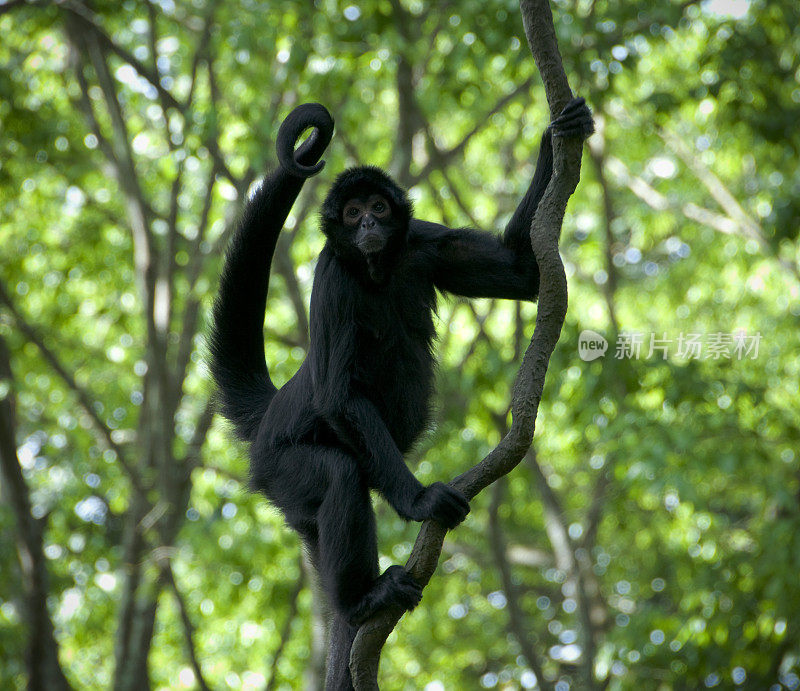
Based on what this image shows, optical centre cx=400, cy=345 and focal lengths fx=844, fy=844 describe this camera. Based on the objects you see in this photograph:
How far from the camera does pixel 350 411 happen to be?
4656 millimetres

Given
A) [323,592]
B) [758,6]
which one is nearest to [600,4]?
[758,6]

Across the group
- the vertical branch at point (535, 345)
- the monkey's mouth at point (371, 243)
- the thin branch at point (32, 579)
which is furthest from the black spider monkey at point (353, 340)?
the thin branch at point (32, 579)

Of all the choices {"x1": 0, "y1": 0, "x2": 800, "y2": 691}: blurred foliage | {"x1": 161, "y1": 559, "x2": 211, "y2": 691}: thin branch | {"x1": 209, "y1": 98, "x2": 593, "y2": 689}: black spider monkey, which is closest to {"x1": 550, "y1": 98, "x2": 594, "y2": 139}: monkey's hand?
{"x1": 209, "y1": 98, "x2": 593, "y2": 689}: black spider monkey

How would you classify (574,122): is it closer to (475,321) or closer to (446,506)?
(446,506)

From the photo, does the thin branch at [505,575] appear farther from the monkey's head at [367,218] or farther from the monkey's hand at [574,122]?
the monkey's hand at [574,122]

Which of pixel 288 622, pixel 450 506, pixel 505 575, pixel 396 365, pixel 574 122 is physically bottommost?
pixel 288 622

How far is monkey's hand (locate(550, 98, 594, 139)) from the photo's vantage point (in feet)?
13.6

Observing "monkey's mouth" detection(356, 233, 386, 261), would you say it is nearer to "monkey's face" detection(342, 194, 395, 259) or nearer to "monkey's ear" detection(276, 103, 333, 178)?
"monkey's face" detection(342, 194, 395, 259)

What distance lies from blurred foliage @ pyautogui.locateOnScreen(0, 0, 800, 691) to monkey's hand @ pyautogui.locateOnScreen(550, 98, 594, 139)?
317 centimetres

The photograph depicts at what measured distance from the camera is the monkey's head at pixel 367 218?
16.6 ft

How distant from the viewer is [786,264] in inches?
460

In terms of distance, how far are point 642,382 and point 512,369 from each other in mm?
1679

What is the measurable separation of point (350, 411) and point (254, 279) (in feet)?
3.86

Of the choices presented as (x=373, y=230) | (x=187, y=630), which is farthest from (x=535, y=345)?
(x=187, y=630)
